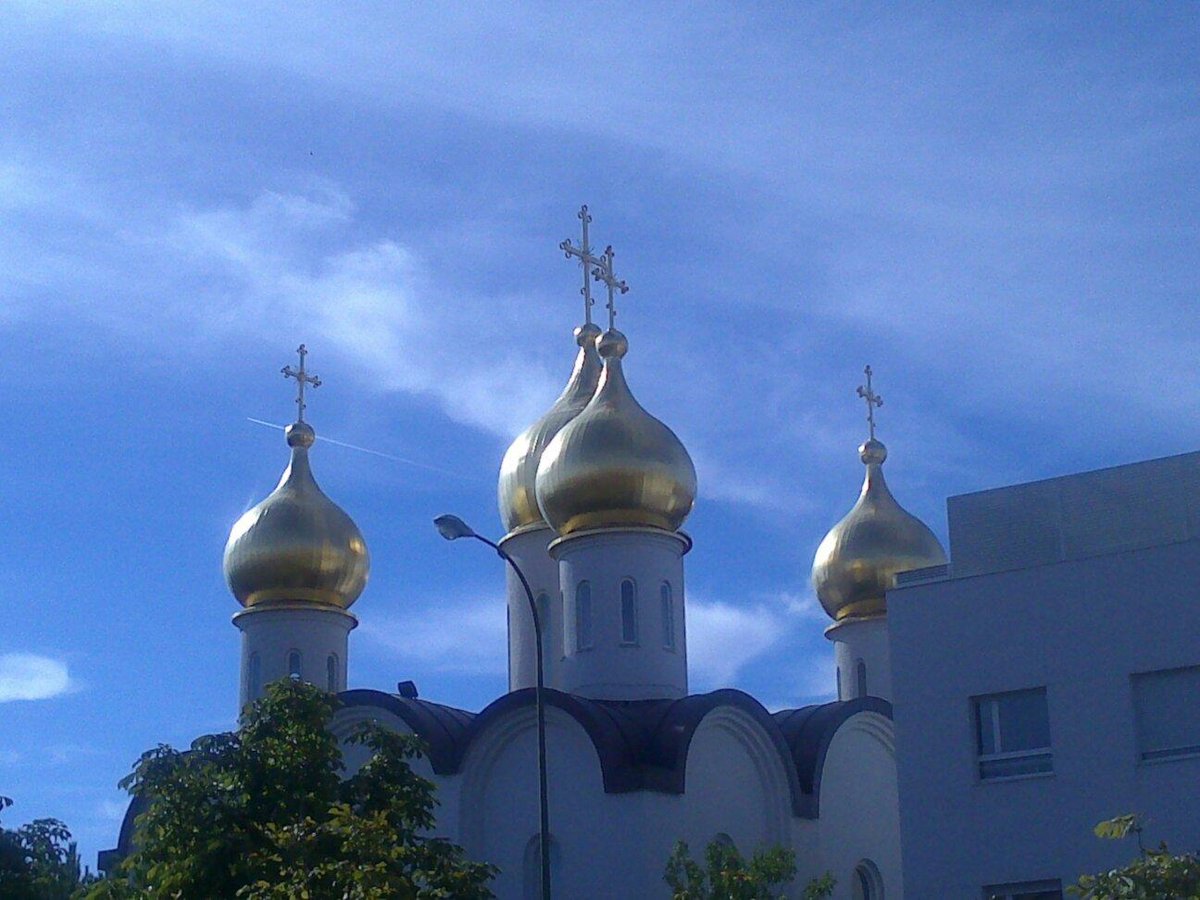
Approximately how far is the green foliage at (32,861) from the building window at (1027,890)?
33.2 ft

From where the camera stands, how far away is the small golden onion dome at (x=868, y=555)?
32.3m

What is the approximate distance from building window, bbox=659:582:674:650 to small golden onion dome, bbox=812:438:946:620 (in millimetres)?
5199

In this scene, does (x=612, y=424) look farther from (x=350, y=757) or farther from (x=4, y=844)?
(x=4, y=844)

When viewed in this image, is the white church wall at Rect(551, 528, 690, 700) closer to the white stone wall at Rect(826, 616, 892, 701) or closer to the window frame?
the window frame

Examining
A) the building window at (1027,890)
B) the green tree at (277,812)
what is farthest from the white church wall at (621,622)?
the building window at (1027,890)

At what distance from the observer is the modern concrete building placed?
17.3 meters

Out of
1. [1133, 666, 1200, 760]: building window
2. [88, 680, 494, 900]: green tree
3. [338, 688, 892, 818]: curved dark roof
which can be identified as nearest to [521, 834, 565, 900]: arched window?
[338, 688, 892, 818]: curved dark roof

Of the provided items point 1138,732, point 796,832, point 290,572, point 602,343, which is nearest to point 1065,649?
point 1138,732

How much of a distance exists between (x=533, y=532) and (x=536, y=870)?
6860mm

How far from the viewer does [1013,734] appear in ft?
59.4

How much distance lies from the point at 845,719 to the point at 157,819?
44.1ft

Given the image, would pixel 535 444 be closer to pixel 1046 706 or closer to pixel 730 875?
pixel 730 875

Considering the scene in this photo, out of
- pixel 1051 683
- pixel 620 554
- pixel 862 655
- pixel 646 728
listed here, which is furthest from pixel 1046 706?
pixel 862 655

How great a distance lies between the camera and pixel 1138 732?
17391 millimetres
